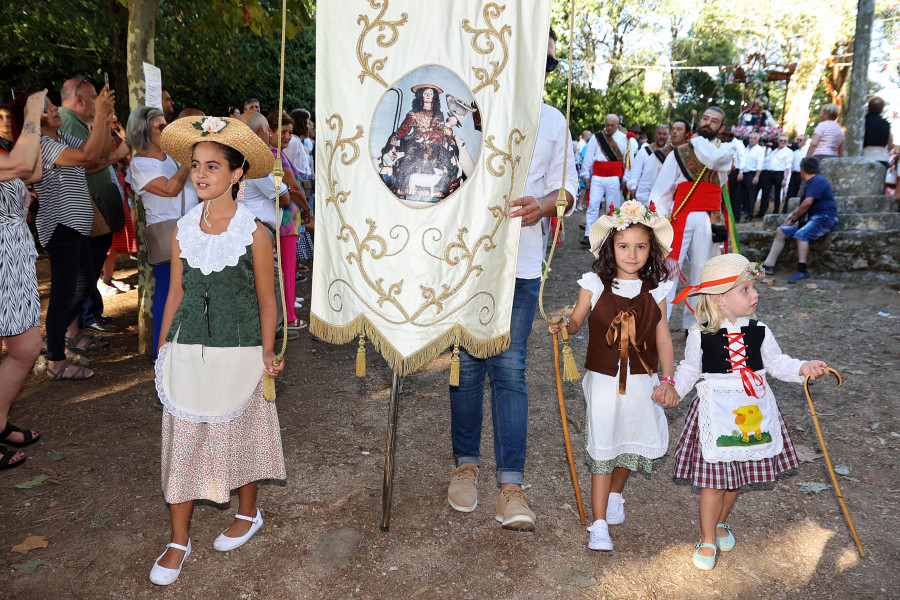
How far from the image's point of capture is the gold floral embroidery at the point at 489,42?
3.04 m

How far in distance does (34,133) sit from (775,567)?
4.25m

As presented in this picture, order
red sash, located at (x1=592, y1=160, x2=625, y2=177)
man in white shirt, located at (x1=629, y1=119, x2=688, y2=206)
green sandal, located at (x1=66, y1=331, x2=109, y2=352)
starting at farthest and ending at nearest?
red sash, located at (x1=592, y1=160, x2=625, y2=177) < man in white shirt, located at (x1=629, y1=119, x2=688, y2=206) < green sandal, located at (x1=66, y1=331, x2=109, y2=352)

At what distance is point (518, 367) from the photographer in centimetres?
343

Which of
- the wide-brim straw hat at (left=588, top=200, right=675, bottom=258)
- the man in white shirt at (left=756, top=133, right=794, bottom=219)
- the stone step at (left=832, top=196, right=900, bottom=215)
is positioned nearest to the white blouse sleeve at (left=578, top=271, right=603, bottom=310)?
the wide-brim straw hat at (left=588, top=200, right=675, bottom=258)

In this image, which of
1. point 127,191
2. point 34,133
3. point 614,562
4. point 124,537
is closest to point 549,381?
point 614,562

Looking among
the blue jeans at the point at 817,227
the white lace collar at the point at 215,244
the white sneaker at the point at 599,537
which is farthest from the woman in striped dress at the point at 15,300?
the blue jeans at the point at 817,227

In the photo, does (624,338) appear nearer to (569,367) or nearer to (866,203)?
(569,367)

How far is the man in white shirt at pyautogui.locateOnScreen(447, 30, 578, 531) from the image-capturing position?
3.36 meters

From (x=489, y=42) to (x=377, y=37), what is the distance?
50 centimetres

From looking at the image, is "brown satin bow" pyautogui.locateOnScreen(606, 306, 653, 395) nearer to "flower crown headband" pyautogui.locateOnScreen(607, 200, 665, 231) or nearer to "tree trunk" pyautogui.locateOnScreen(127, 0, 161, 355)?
"flower crown headband" pyautogui.locateOnScreen(607, 200, 665, 231)

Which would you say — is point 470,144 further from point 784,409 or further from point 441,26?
point 784,409

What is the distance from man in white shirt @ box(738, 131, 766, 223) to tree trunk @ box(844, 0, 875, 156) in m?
5.27

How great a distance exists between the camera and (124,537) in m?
3.34

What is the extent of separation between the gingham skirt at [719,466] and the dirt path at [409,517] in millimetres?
407
